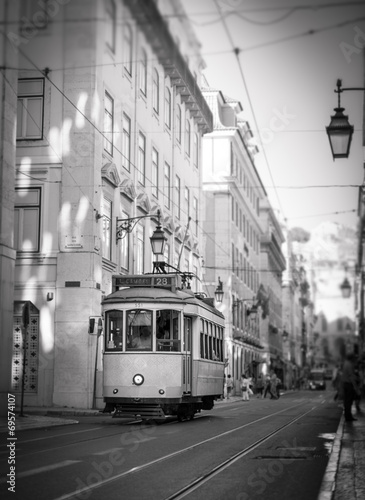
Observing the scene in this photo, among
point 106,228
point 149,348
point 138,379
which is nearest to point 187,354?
point 149,348

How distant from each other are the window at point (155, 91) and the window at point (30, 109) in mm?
9041

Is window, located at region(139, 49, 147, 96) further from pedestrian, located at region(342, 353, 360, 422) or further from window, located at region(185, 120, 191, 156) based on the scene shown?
pedestrian, located at region(342, 353, 360, 422)

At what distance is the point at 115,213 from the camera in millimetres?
30656

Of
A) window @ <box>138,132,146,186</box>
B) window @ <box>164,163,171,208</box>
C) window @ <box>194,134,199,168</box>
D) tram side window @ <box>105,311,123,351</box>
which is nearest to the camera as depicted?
tram side window @ <box>105,311,123,351</box>

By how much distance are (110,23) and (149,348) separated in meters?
9.78

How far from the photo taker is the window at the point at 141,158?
1362 inches

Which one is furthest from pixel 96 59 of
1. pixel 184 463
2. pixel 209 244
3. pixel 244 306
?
pixel 244 306

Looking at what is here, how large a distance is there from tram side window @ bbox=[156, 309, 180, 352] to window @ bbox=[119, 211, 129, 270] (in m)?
11.2

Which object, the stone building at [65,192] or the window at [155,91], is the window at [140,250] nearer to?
the stone building at [65,192]

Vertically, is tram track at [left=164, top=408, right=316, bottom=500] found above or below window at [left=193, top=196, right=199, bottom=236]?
below

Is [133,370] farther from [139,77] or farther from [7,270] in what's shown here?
[139,77]

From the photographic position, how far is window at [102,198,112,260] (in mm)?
29406

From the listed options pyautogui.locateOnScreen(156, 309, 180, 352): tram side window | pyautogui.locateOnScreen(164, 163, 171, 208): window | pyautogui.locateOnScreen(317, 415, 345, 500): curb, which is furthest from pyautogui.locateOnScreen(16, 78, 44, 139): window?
pyautogui.locateOnScreen(317, 415, 345, 500): curb

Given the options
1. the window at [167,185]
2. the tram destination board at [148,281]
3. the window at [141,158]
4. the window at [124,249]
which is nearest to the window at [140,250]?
the window at [124,249]
